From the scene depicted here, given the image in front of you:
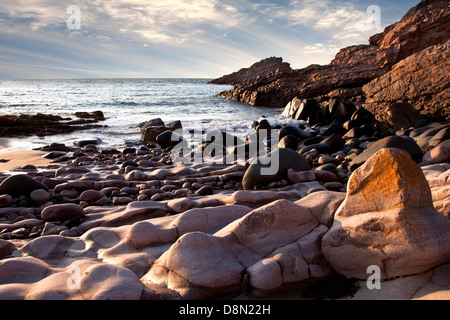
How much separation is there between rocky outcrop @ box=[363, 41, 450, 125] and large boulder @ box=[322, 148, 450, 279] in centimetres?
798

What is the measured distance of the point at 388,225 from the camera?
89.9 inches

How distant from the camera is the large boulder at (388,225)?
2127 mm

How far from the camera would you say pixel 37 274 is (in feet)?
8.07

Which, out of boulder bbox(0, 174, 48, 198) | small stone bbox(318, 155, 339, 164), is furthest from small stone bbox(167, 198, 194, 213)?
small stone bbox(318, 155, 339, 164)

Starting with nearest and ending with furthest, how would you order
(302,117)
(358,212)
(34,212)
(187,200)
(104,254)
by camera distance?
(358,212) → (104,254) → (187,200) → (34,212) → (302,117)

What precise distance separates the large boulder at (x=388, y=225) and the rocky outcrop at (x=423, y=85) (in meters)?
7.98

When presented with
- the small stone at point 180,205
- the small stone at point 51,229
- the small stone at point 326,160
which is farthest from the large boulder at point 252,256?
the small stone at point 326,160

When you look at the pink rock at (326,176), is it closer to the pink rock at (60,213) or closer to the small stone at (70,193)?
the pink rock at (60,213)

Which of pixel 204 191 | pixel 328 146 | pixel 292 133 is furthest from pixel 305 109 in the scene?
pixel 204 191

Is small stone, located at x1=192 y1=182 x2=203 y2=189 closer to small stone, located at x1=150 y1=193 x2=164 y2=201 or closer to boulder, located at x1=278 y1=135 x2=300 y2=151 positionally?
small stone, located at x1=150 y1=193 x2=164 y2=201

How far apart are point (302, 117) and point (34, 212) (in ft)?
44.0

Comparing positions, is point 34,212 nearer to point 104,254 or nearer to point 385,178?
point 104,254

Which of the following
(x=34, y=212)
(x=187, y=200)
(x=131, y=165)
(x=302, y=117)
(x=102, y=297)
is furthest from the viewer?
(x=302, y=117)
